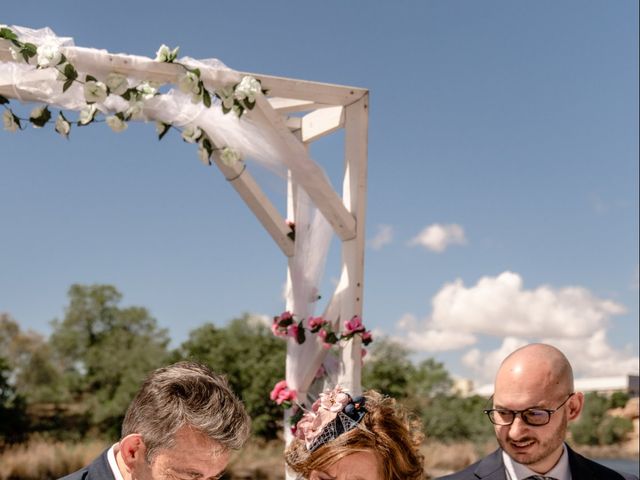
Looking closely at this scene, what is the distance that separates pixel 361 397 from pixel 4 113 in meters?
3.38

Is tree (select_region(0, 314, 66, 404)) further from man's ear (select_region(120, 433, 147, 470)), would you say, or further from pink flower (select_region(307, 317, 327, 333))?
man's ear (select_region(120, 433, 147, 470))

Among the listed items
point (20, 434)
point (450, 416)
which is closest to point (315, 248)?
point (20, 434)

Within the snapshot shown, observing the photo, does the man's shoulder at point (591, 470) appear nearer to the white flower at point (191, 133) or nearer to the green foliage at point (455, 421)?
the white flower at point (191, 133)

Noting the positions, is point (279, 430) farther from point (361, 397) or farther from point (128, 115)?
point (361, 397)

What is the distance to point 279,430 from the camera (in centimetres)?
1412

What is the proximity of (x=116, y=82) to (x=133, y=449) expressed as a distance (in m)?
3.15

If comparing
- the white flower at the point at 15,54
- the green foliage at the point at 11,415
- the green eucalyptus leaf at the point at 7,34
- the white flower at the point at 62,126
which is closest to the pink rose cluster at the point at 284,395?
the white flower at the point at 62,126

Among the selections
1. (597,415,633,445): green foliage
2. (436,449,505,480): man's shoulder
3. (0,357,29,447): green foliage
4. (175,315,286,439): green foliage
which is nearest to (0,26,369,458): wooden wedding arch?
(436,449,505,480): man's shoulder

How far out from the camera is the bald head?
2887mm

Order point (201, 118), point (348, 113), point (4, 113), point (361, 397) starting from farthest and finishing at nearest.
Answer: point (348, 113)
point (201, 118)
point (4, 113)
point (361, 397)

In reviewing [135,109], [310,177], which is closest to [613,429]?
[310,177]

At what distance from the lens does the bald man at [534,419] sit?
285 cm

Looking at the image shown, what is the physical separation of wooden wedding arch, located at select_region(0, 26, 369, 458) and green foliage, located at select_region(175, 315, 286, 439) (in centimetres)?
884

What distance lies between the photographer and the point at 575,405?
294 centimetres
